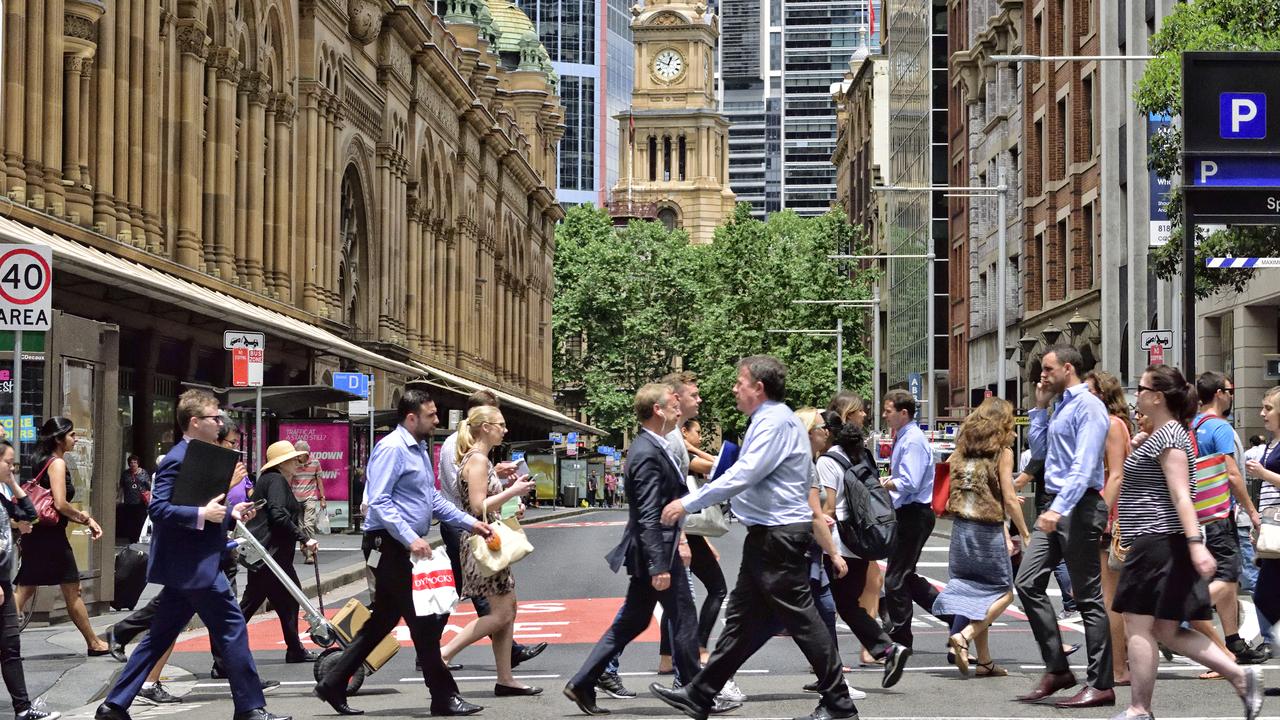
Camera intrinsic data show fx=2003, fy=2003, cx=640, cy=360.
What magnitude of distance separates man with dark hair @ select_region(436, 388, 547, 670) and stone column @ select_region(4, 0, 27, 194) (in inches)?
589

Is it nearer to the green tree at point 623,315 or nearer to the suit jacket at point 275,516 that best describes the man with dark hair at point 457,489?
the suit jacket at point 275,516

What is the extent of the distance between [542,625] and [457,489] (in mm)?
5579

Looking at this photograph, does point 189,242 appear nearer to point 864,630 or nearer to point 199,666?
point 199,666

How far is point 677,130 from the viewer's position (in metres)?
169

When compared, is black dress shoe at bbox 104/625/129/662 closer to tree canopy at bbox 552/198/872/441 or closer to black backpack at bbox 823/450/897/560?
black backpack at bbox 823/450/897/560

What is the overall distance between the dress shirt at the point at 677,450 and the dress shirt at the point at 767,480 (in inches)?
43.1

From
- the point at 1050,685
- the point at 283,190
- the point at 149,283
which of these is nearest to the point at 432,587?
the point at 1050,685

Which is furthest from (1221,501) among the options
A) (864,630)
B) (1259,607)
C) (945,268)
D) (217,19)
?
(945,268)

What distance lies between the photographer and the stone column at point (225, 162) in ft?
124

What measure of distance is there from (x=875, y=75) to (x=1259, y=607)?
9067 cm

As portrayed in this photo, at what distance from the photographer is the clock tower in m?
168

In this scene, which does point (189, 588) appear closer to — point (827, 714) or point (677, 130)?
point (827, 714)

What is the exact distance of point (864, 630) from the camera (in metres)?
12.8

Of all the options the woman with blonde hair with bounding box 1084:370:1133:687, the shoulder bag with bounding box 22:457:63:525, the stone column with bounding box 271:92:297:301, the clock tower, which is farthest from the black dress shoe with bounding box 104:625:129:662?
the clock tower
